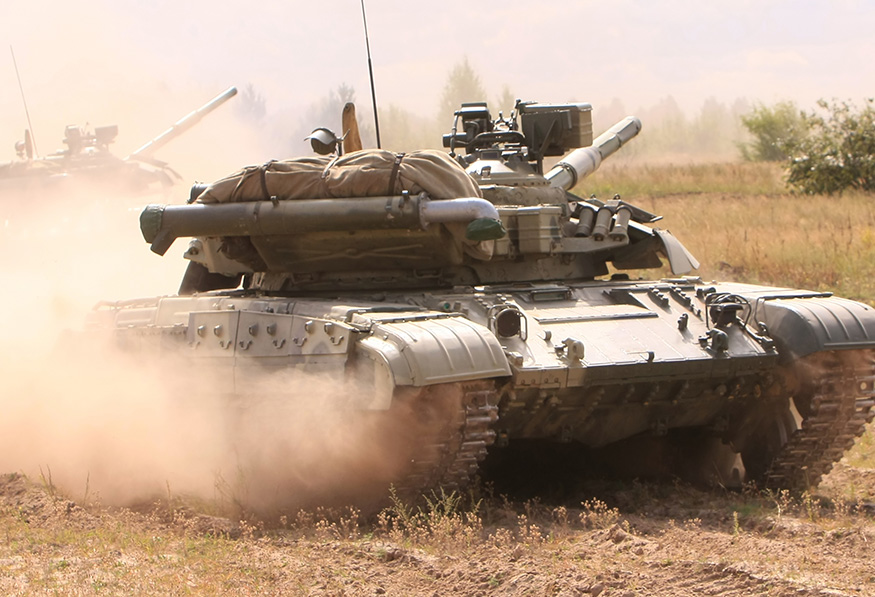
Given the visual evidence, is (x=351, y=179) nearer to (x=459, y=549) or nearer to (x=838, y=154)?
(x=459, y=549)

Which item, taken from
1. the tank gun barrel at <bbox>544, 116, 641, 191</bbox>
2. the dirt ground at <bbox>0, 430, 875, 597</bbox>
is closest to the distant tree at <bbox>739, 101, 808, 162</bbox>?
the tank gun barrel at <bbox>544, 116, 641, 191</bbox>

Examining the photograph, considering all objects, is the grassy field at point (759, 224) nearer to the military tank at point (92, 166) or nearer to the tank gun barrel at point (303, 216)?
the military tank at point (92, 166)

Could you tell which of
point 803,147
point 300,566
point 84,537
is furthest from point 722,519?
point 803,147

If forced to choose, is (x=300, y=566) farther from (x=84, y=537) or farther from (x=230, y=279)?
(x=230, y=279)

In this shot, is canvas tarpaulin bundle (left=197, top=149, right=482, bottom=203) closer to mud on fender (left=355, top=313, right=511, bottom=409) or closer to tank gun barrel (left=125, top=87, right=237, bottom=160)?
mud on fender (left=355, top=313, right=511, bottom=409)

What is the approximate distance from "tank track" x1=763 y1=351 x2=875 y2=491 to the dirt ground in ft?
0.88

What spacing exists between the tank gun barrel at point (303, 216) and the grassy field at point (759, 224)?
→ 36.5ft

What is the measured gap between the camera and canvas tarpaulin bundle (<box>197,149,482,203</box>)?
31.9ft

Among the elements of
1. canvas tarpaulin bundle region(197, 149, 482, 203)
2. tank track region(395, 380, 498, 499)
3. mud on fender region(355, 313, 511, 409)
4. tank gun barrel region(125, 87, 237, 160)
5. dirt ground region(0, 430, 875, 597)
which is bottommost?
dirt ground region(0, 430, 875, 597)

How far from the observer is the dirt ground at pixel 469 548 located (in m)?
6.89

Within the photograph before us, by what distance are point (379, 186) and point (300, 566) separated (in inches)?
131

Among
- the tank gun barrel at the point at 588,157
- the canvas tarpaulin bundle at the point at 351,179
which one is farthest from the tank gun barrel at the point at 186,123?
the canvas tarpaulin bundle at the point at 351,179

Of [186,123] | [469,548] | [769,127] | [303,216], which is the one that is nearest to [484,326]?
[303,216]

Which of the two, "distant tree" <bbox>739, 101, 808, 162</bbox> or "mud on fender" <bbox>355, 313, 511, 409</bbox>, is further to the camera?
"distant tree" <bbox>739, 101, 808, 162</bbox>
